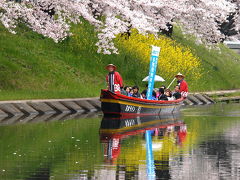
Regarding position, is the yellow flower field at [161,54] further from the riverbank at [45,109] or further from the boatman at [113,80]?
the boatman at [113,80]

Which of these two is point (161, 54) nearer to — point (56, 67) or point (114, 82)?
point (56, 67)

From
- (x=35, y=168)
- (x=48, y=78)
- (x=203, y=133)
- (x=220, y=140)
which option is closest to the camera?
(x=35, y=168)

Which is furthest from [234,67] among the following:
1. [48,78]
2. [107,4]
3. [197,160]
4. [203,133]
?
[197,160]

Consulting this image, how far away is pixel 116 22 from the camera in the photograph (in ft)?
128

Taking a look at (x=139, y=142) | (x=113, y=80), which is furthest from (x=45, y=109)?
(x=139, y=142)

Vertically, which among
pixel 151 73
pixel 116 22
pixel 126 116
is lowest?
pixel 126 116

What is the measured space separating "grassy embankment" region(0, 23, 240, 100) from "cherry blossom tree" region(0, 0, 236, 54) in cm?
88

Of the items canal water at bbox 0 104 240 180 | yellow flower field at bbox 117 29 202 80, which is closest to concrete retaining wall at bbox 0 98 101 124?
canal water at bbox 0 104 240 180

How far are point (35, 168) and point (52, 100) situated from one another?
21.5m

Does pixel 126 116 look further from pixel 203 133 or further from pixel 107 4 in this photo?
pixel 203 133

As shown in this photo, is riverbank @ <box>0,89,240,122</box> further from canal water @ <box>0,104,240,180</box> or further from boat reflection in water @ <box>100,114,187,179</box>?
boat reflection in water @ <box>100,114,187,179</box>

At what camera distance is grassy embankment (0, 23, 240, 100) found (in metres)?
41.5

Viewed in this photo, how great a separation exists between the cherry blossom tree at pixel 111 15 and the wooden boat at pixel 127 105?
4162 millimetres

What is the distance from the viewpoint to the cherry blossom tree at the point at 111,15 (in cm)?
3516
